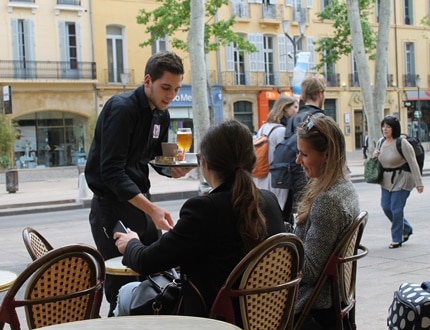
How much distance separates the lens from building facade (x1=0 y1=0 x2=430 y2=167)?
3173cm

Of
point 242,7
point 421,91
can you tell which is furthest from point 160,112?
point 421,91

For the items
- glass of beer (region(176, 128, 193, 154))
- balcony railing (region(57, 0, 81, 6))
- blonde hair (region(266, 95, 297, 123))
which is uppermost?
balcony railing (region(57, 0, 81, 6))

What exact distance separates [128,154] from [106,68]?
30921mm

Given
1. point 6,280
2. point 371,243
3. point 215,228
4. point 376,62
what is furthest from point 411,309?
point 376,62

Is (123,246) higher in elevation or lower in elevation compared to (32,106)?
lower

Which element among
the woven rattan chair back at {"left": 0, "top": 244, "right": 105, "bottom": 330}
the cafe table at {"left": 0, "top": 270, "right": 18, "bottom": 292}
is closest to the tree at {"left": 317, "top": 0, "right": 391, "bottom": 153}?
the cafe table at {"left": 0, "top": 270, "right": 18, "bottom": 292}

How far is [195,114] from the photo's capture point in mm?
22594

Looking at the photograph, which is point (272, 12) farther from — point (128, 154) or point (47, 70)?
point (128, 154)

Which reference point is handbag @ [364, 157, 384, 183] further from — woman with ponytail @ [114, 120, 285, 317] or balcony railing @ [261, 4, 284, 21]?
balcony railing @ [261, 4, 284, 21]

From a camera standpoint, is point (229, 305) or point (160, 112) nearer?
point (229, 305)

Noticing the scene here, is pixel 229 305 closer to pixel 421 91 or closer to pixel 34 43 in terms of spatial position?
pixel 34 43

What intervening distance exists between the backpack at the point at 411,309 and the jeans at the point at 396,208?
465 centimetres

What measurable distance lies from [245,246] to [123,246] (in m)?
0.62

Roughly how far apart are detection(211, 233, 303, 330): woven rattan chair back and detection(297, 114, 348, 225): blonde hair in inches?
25.7
